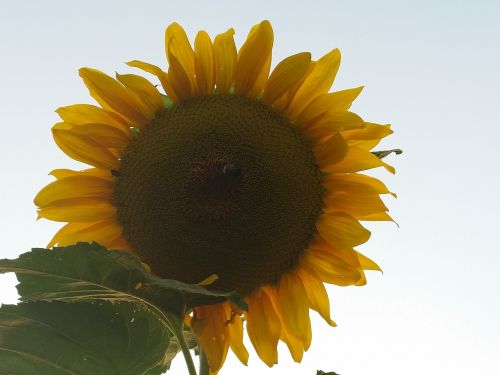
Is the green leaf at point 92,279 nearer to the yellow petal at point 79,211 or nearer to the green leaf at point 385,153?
the yellow petal at point 79,211

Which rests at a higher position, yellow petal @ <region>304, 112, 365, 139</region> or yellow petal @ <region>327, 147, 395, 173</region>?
yellow petal @ <region>304, 112, 365, 139</region>

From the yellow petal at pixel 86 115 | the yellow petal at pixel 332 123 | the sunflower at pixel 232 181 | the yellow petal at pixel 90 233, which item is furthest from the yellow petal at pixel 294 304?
the yellow petal at pixel 86 115

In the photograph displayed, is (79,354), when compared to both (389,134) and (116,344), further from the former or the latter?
(389,134)

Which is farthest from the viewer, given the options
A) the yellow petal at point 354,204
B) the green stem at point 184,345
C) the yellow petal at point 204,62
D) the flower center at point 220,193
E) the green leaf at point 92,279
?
the yellow petal at point 204,62

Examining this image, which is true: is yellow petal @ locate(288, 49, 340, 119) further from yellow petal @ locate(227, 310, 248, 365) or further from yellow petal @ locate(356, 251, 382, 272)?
yellow petal @ locate(227, 310, 248, 365)

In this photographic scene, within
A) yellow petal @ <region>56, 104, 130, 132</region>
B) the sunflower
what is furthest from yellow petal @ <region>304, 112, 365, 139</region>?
yellow petal @ <region>56, 104, 130, 132</region>

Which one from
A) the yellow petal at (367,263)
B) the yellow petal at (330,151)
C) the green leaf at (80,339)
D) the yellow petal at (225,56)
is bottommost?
the yellow petal at (367,263)
